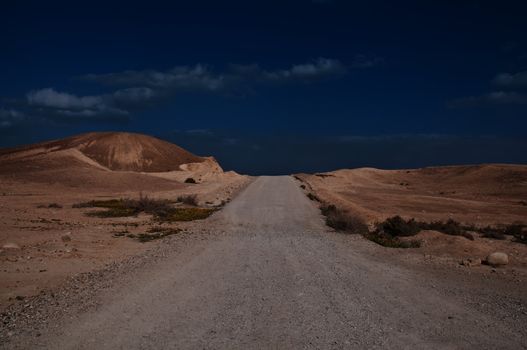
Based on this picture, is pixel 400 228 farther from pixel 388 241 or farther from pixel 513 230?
pixel 513 230

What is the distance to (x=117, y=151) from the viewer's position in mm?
83188

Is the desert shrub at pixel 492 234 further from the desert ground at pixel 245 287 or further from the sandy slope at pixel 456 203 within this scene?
the desert ground at pixel 245 287

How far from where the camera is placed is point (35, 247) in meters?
14.6

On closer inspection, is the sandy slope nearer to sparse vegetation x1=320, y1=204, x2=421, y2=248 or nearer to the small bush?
sparse vegetation x1=320, y1=204, x2=421, y2=248

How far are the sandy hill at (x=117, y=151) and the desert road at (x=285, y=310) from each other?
69.4m

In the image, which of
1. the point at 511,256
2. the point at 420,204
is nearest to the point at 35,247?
the point at 511,256

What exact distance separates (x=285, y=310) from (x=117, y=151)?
79.8 m

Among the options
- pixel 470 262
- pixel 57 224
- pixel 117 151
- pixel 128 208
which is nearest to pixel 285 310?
pixel 470 262

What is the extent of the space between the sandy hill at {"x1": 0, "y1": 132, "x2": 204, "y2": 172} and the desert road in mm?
69357

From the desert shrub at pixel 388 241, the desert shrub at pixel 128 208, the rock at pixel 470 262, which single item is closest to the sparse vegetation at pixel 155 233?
the desert shrub at pixel 128 208

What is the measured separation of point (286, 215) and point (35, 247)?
13638 millimetres

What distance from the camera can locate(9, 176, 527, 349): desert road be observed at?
6.64 meters

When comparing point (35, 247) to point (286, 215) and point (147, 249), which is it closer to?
point (147, 249)

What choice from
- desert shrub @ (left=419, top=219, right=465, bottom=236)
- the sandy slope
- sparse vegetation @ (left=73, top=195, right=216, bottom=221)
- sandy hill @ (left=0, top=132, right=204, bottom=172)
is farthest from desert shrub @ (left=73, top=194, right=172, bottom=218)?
sandy hill @ (left=0, top=132, right=204, bottom=172)
